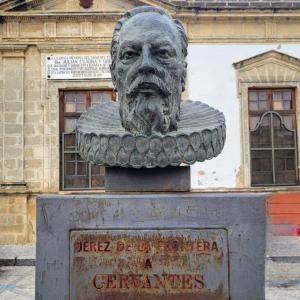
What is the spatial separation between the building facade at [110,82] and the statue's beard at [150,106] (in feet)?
24.1

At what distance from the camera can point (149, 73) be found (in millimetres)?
3900

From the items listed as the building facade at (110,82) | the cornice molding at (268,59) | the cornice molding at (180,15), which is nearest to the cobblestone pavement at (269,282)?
the building facade at (110,82)

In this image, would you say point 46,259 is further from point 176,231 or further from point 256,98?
point 256,98

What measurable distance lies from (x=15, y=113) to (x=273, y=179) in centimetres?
515

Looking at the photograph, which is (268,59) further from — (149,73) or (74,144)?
(149,73)

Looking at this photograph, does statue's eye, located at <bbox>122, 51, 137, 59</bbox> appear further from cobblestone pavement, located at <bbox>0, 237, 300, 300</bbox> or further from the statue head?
cobblestone pavement, located at <bbox>0, 237, 300, 300</bbox>

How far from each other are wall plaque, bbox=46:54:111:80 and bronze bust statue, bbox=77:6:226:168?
24.0 feet

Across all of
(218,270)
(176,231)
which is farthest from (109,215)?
(218,270)

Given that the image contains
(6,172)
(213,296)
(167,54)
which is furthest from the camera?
(6,172)

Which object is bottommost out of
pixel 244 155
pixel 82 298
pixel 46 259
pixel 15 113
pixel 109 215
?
pixel 82 298

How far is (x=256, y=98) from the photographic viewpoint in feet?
38.7

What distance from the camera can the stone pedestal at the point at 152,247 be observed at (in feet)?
11.6

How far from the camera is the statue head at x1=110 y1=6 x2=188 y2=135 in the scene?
394 cm

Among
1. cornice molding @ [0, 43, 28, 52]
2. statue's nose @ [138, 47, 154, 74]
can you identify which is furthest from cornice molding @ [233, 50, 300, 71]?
statue's nose @ [138, 47, 154, 74]
